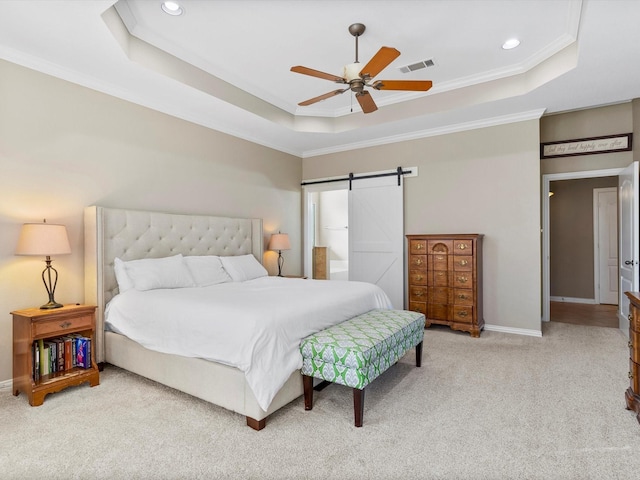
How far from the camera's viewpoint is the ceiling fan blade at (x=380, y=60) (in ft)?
8.32

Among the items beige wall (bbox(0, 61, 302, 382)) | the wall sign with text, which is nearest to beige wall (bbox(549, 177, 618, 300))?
the wall sign with text

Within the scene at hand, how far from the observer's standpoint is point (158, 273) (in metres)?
3.63

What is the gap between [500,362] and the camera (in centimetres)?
358

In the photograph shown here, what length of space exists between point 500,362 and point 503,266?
5.32ft

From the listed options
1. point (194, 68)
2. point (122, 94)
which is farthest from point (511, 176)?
point (122, 94)

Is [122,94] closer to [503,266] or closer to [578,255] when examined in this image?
[503,266]

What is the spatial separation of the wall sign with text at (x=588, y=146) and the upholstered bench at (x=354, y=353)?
3.76 m

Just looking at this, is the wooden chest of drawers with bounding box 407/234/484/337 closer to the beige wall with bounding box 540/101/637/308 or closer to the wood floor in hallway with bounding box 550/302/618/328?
the wood floor in hallway with bounding box 550/302/618/328

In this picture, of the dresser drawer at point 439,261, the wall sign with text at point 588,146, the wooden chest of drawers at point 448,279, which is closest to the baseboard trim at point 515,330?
the wooden chest of drawers at point 448,279

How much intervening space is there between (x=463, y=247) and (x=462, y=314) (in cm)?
86

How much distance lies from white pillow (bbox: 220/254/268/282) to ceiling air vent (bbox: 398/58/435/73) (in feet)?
9.68

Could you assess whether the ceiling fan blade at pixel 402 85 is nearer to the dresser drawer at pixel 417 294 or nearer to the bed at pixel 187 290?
the bed at pixel 187 290

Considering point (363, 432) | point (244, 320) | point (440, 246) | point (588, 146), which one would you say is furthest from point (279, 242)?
point (588, 146)

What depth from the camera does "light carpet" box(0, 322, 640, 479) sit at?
1.95m
